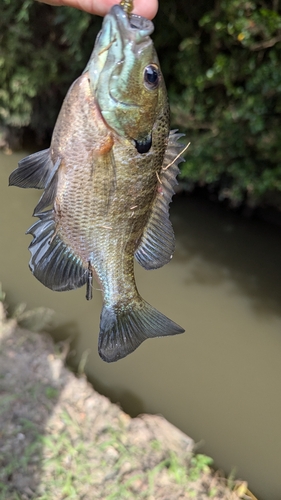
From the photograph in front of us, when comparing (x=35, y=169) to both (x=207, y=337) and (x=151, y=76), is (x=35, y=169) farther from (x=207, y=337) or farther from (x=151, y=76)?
(x=207, y=337)

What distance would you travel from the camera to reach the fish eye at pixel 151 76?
38.1 inches

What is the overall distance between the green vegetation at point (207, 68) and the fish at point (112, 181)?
231cm

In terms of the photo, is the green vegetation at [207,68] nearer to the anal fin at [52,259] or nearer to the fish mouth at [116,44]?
the fish mouth at [116,44]

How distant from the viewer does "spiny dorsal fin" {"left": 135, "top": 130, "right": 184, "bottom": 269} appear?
3.69 ft

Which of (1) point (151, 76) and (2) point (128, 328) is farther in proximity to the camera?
(2) point (128, 328)

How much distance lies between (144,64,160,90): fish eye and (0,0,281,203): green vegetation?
2286 mm

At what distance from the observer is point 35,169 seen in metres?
1.07

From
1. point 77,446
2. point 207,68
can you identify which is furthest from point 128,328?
point 207,68

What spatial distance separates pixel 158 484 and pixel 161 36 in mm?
3690

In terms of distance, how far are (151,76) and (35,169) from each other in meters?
0.40

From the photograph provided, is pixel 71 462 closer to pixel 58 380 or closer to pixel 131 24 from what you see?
pixel 58 380

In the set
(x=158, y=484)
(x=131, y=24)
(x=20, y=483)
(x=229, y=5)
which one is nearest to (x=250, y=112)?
(x=229, y=5)

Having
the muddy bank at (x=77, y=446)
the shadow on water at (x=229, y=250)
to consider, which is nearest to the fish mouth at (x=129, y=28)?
the muddy bank at (x=77, y=446)

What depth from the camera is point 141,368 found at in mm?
3260
